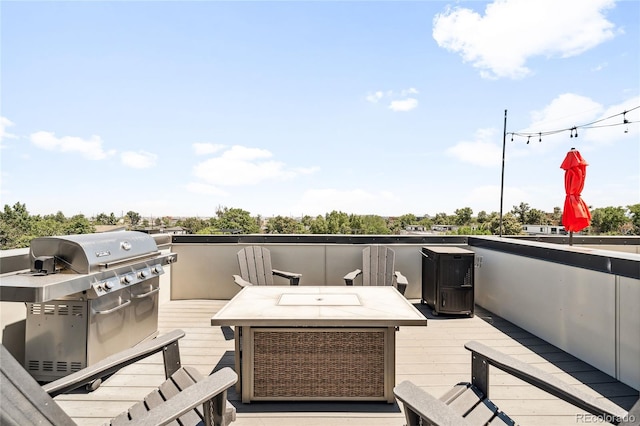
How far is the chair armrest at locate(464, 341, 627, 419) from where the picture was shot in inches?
38.0

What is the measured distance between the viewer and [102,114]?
12.8 metres

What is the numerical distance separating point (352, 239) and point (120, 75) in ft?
20.0

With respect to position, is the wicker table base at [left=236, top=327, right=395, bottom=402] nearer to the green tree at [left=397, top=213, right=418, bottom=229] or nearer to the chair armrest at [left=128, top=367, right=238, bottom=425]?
the chair armrest at [left=128, top=367, right=238, bottom=425]

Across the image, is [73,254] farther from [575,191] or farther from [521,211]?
[521,211]

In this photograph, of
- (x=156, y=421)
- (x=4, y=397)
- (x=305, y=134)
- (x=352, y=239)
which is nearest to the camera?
(x=4, y=397)

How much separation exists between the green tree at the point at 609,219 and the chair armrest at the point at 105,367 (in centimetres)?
6324

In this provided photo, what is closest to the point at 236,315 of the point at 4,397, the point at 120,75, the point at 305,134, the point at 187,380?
the point at 187,380

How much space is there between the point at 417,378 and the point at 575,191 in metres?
3.21

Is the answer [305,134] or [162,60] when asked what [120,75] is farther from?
[305,134]

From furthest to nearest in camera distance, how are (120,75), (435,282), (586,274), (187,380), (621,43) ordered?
(120,75) < (621,43) < (435,282) < (586,274) < (187,380)

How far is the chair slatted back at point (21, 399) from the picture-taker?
689 millimetres

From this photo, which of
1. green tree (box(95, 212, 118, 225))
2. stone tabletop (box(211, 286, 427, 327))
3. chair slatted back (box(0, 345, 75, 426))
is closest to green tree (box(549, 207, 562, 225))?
stone tabletop (box(211, 286, 427, 327))

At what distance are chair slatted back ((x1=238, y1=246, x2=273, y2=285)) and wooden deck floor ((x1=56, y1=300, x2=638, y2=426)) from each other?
2.15 feet

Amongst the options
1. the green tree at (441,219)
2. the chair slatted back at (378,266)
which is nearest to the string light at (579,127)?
the chair slatted back at (378,266)
